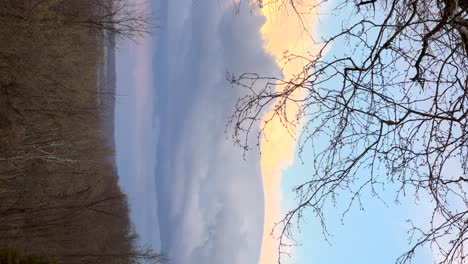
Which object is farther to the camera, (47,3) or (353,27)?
(47,3)

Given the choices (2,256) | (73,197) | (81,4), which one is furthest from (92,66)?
(2,256)

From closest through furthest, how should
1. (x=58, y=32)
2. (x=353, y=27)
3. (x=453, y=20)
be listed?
(x=453, y=20) → (x=353, y=27) → (x=58, y=32)

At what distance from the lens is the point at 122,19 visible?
1733 centimetres

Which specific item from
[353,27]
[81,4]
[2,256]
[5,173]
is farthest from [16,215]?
[353,27]

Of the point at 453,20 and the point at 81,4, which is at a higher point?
the point at 81,4

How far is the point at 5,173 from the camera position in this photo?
52.0 ft

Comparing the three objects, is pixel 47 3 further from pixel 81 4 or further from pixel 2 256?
pixel 2 256

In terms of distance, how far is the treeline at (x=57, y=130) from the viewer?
14.6m

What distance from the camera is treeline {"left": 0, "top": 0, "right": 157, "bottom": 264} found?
14555 millimetres

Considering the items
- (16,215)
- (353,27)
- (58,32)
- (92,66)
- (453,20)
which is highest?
(92,66)

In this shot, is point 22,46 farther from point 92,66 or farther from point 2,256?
point 2,256

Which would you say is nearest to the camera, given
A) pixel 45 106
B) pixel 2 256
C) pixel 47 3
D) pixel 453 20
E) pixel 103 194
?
pixel 2 256

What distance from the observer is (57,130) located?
17.9 meters

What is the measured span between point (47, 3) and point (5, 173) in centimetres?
541
